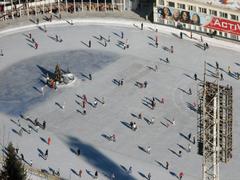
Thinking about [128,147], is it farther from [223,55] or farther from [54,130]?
[223,55]

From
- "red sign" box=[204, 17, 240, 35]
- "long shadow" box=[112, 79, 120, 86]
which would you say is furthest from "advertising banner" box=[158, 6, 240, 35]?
"long shadow" box=[112, 79, 120, 86]

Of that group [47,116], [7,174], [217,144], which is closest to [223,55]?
[47,116]

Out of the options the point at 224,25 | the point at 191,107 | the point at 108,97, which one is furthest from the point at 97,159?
the point at 224,25

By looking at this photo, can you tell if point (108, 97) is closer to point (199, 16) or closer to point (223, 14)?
point (199, 16)

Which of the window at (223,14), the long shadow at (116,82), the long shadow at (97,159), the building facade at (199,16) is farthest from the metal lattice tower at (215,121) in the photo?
the window at (223,14)

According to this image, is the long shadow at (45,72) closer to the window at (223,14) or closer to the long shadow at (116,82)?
the long shadow at (116,82)

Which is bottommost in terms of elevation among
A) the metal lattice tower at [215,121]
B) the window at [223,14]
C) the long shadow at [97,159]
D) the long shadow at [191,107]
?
the long shadow at [97,159]

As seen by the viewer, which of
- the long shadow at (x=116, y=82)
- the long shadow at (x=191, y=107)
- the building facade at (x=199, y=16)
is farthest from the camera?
the building facade at (x=199, y=16)
